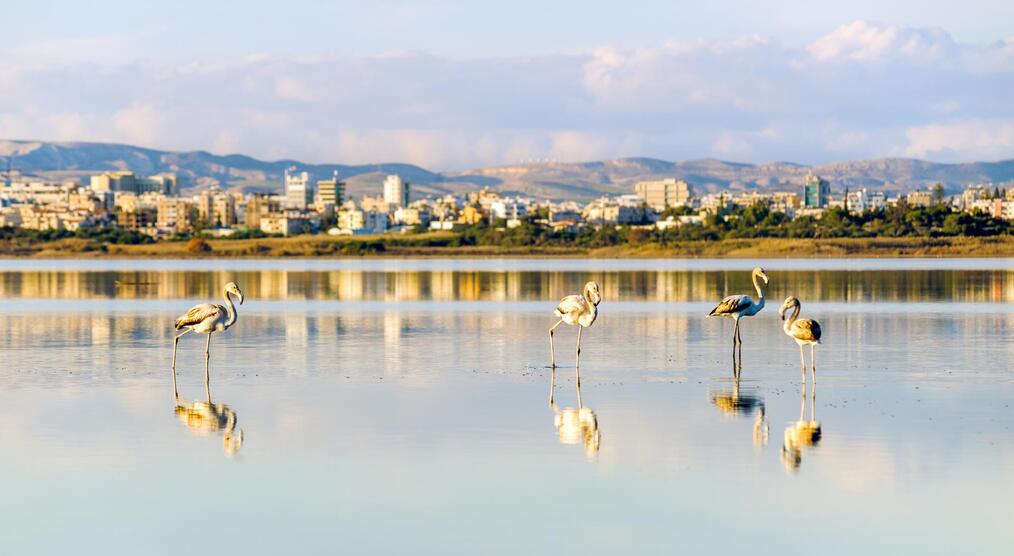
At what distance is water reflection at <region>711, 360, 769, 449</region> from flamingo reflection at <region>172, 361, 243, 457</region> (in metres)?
5.01

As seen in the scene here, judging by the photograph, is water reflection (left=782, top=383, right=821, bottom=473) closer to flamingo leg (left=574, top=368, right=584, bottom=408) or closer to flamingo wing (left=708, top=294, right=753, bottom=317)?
flamingo leg (left=574, top=368, right=584, bottom=408)

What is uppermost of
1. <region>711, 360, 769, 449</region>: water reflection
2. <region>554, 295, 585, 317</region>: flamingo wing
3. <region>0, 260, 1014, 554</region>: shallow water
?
<region>554, 295, 585, 317</region>: flamingo wing

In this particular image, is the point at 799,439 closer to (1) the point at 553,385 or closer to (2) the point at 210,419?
(1) the point at 553,385

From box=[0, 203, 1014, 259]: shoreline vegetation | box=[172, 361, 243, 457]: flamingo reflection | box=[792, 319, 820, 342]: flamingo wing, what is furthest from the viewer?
box=[0, 203, 1014, 259]: shoreline vegetation

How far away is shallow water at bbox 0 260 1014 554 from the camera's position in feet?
35.7

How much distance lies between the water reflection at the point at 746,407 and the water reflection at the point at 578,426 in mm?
1520

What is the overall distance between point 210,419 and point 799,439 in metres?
6.20

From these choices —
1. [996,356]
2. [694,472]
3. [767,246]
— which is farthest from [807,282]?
[767,246]

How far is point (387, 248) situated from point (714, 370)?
124175 millimetres

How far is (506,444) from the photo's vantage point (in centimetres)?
1435

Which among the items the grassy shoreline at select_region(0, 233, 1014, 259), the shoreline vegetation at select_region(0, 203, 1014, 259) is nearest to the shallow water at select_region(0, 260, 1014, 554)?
the grassy shoreline at select_region(0, 233, 1014, 259)

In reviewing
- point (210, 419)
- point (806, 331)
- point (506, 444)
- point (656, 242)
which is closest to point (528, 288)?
point (806, 331)

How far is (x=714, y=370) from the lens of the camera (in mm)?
21219

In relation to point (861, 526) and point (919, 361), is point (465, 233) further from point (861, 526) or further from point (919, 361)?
point (861, 526)
